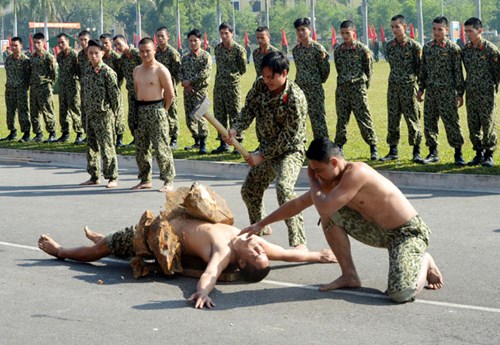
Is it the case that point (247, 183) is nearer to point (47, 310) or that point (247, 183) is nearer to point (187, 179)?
point (47, 310)

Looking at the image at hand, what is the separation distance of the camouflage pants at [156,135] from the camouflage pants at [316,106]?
292 centimetres

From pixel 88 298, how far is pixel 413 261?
252cm

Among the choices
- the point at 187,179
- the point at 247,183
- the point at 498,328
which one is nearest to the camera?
the point at 498,328

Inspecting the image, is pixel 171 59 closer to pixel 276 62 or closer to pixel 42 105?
pixel 42 105

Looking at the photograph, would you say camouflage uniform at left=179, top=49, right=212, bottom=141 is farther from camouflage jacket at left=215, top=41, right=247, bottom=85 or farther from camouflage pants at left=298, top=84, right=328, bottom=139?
camouflage pants at left=298, top=84, right=328, bottom=139

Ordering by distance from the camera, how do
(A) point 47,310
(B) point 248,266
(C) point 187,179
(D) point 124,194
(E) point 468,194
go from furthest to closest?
(C) point 187,179, (D) point 124,194, (E) point 468,194, (B) point 248,266, (A) point 47,310

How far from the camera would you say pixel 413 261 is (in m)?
8.51

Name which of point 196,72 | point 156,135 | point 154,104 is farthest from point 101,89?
point 196,72

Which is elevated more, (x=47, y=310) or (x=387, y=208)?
(x=387, y=208)

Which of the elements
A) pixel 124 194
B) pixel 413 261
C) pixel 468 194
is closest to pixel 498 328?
pixel 413 261

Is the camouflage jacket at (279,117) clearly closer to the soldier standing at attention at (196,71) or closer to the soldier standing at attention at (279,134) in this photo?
the soldier standing at attention at (279,134)

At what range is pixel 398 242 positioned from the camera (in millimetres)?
8656

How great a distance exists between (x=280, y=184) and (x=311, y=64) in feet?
24.0

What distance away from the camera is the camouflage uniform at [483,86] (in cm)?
1523
